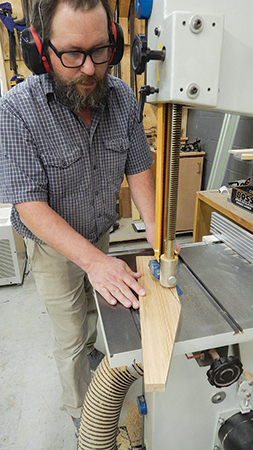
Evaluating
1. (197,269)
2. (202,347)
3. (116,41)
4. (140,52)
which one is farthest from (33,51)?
(202,347)

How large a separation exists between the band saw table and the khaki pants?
0.31m

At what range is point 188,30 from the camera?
19.5 inches

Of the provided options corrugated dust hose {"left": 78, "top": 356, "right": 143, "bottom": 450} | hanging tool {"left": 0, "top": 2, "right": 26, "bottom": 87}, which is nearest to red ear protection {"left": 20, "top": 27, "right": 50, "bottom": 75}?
corrugated dust hose {"left": 78, "top": 356, "right": 143, "bottom": 450}

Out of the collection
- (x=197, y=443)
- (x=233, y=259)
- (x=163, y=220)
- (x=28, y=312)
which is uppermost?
(x=163, y=220)

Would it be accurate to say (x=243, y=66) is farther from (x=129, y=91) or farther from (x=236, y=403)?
(x=236, y=403)

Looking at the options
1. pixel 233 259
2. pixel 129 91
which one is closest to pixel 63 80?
pixel 129 91

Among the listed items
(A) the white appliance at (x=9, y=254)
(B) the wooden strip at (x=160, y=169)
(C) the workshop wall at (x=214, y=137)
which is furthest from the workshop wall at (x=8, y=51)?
(B) the wooden strip at (x=160, y=169)

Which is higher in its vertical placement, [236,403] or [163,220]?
[163,220]

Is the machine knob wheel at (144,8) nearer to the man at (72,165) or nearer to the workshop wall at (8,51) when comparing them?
the man at (72,165)

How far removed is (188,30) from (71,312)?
102cm

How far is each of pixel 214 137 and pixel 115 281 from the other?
7.45ft

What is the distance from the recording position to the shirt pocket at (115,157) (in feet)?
3.67

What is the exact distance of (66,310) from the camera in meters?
1.19

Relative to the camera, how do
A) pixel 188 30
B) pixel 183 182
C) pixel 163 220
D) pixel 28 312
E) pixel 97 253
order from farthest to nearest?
1. pixel 183 182
2. pixel 28 312
3. pixel 97 253
4. pixel 163 220
5. pixel 188 30
